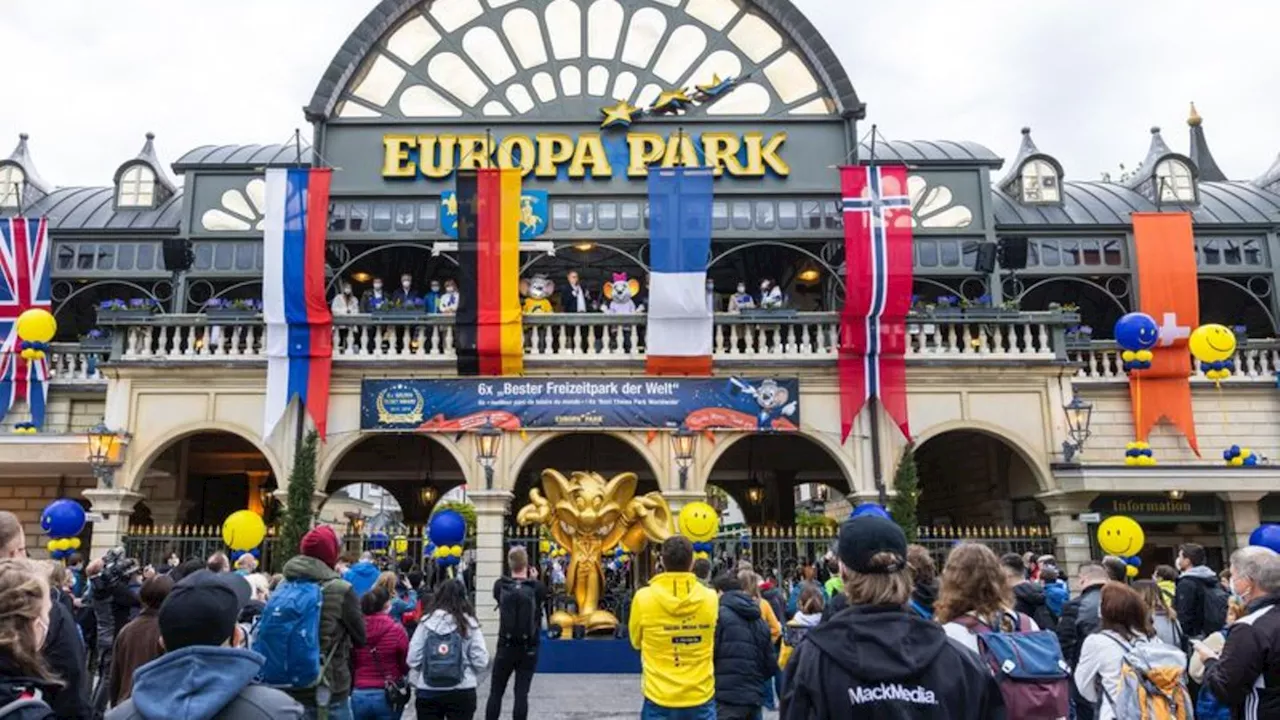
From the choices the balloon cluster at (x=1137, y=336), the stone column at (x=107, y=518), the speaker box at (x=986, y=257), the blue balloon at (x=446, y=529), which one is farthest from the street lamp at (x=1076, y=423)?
the stone column at (x=107, y=518)

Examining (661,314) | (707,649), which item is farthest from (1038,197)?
(707,649)

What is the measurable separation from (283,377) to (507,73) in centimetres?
985

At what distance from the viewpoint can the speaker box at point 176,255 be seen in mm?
21656

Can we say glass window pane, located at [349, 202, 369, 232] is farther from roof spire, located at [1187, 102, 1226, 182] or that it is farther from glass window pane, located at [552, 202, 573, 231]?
roof spire, located at [1187, 102, 1226, 182]

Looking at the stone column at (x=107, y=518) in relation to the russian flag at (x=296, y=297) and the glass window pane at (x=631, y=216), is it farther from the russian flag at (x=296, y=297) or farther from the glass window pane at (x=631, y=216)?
the glass window pane at (x=631, y=216)

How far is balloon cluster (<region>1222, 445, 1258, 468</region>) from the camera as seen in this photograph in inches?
720

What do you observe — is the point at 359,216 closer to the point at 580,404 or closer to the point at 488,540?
the point at 580,404

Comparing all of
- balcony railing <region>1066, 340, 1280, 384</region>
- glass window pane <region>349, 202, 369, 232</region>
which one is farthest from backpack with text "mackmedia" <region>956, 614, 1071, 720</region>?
glass window pane <region>349, 202, 369, 232</region>

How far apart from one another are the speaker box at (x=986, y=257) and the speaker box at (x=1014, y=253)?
274 mm

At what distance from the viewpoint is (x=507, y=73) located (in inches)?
915

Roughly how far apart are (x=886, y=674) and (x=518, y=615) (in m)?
6.89

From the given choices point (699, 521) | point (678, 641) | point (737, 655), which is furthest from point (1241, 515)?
point (678, 641)

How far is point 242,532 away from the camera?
14844 mm

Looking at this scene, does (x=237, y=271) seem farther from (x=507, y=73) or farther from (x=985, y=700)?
(x=985, y=700)
